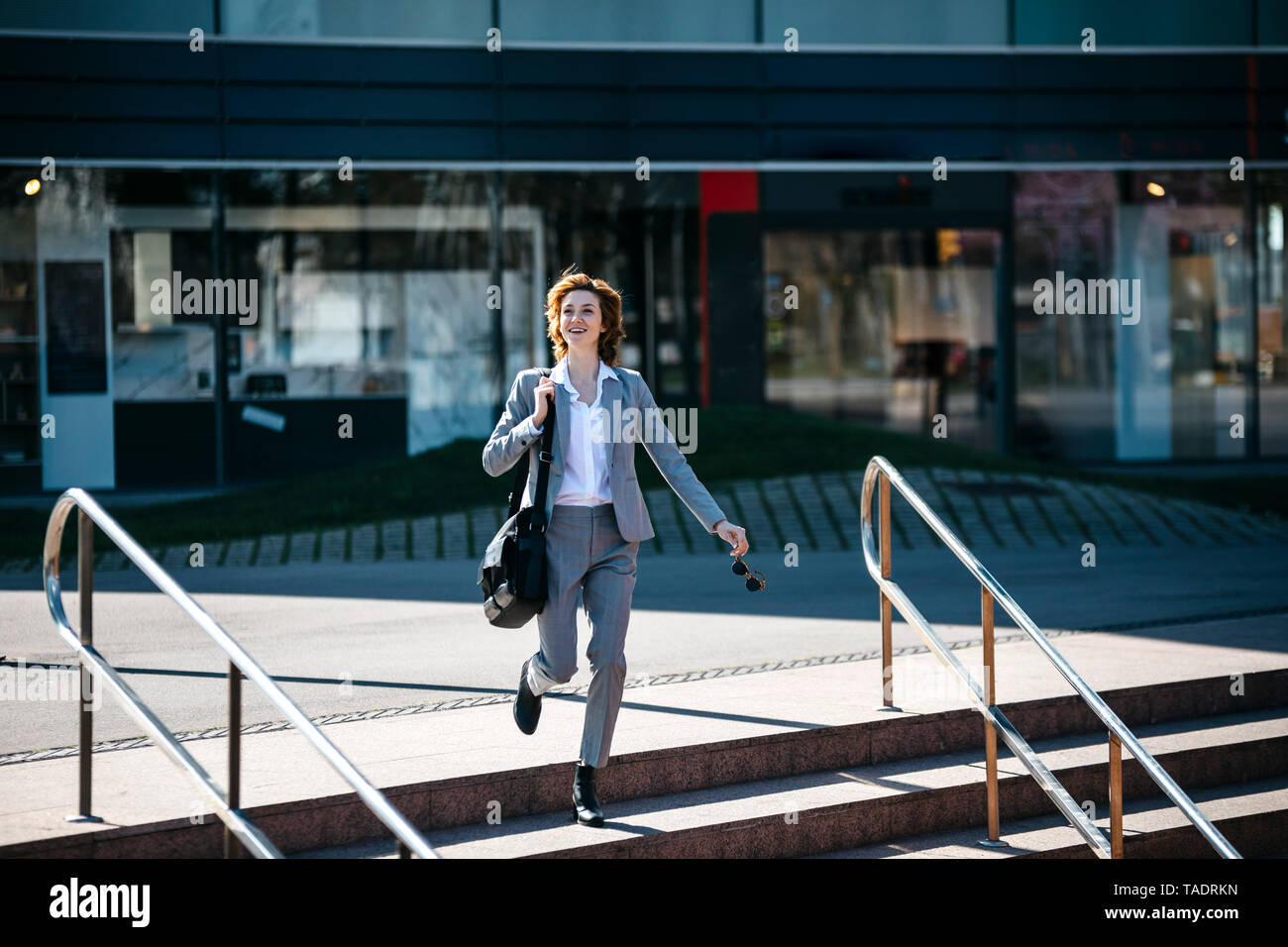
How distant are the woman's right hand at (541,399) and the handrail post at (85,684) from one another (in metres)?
1.50

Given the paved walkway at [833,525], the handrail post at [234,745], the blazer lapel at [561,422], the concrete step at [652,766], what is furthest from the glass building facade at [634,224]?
the handrail post at [234,745]

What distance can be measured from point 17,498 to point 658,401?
7019 mm

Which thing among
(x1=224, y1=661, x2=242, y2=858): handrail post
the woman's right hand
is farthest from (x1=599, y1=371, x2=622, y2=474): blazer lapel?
(x1=224, y1=661, x2=242, y2=858): handrail post

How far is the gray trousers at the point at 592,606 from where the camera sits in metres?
5.11

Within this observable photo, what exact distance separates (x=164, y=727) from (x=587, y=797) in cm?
143

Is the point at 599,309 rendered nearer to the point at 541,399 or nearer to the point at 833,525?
the point at 541,399

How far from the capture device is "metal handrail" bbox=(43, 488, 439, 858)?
3.91 metres

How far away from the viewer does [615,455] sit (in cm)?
524

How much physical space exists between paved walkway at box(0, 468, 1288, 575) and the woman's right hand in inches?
267

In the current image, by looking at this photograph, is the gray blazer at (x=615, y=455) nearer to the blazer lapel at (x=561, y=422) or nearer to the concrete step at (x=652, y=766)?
the blazer lapel at (x=561, y=422)

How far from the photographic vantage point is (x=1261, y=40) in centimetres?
1780

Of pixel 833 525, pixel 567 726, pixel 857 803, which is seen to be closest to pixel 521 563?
pixel 567 726

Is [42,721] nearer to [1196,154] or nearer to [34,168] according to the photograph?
[34,168]
